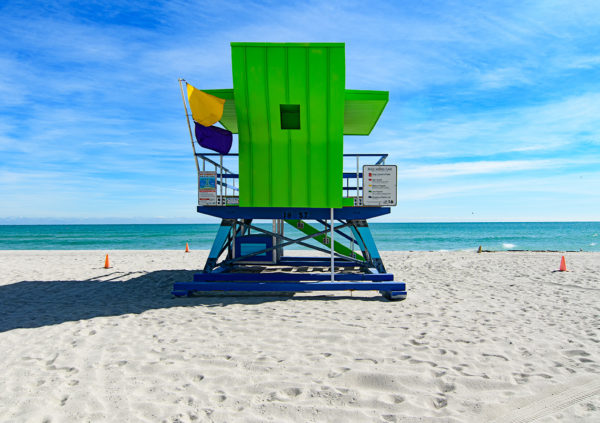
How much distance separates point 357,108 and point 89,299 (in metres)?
8.49

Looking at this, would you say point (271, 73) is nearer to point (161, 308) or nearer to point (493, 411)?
point (161, 308)

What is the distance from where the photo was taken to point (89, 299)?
344 inches

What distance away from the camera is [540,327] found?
631 cm

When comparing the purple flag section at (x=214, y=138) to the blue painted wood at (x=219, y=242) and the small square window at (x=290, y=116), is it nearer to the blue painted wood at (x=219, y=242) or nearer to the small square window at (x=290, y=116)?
the small square window at (x=290, y=116)

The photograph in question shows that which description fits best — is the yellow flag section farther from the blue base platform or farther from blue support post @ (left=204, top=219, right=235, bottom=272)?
the blue base platform

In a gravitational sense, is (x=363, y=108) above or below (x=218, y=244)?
above

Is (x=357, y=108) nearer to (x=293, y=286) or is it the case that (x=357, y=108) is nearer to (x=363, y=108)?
(x=363, y=108)

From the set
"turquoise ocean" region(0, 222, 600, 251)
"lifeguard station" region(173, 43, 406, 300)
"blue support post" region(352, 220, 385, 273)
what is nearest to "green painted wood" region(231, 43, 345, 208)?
"lifeguard station" region(173, 43, 406, 300)

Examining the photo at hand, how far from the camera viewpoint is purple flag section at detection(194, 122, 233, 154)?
855 cm

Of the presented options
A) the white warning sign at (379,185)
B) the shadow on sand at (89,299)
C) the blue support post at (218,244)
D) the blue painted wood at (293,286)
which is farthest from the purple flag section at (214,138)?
the shadow on sand at (89,299)

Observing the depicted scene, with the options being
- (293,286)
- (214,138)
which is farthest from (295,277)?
(214,138)

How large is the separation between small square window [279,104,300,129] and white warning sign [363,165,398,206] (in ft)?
6.97

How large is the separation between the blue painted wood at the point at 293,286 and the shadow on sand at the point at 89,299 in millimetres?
254

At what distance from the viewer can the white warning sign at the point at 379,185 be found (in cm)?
877
